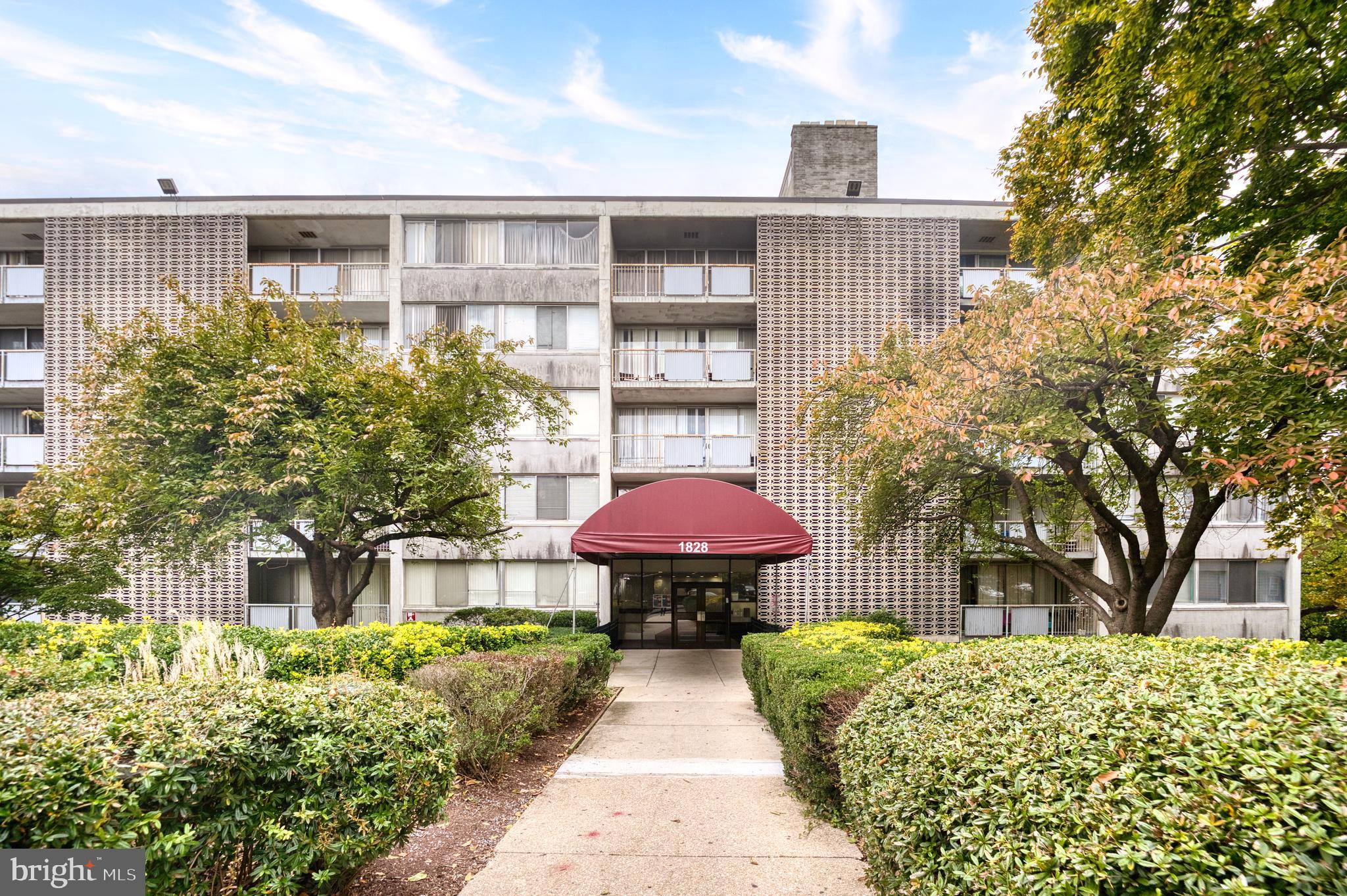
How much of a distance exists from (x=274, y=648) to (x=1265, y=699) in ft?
34.6

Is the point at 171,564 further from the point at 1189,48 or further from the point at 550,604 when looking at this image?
the point at 1189,48

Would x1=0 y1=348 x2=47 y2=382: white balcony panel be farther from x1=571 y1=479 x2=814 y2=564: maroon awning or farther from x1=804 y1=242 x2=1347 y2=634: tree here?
x1=804 y1=242 x2=1347 y2=634: tree

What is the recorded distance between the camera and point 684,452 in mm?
18984

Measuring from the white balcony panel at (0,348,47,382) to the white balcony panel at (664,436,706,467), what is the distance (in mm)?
19765

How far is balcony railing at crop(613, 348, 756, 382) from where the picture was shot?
19.2m

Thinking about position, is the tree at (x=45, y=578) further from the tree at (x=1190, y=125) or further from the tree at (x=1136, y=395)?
the tree at (x=1190, y=125)

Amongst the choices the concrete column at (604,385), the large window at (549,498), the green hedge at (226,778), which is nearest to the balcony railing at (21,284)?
the large window at (549,498)

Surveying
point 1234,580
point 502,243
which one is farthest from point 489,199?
point 1234,580

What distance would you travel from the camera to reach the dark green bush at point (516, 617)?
17.7 meters

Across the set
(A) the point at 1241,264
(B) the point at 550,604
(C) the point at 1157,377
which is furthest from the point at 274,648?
A: (A) the point at 1241,264

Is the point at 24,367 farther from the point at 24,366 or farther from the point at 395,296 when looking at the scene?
the point at 395,296

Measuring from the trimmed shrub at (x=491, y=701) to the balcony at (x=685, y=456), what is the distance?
11.1 metres

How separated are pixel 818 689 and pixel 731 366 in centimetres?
1419

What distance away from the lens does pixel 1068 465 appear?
10703 millimetres
